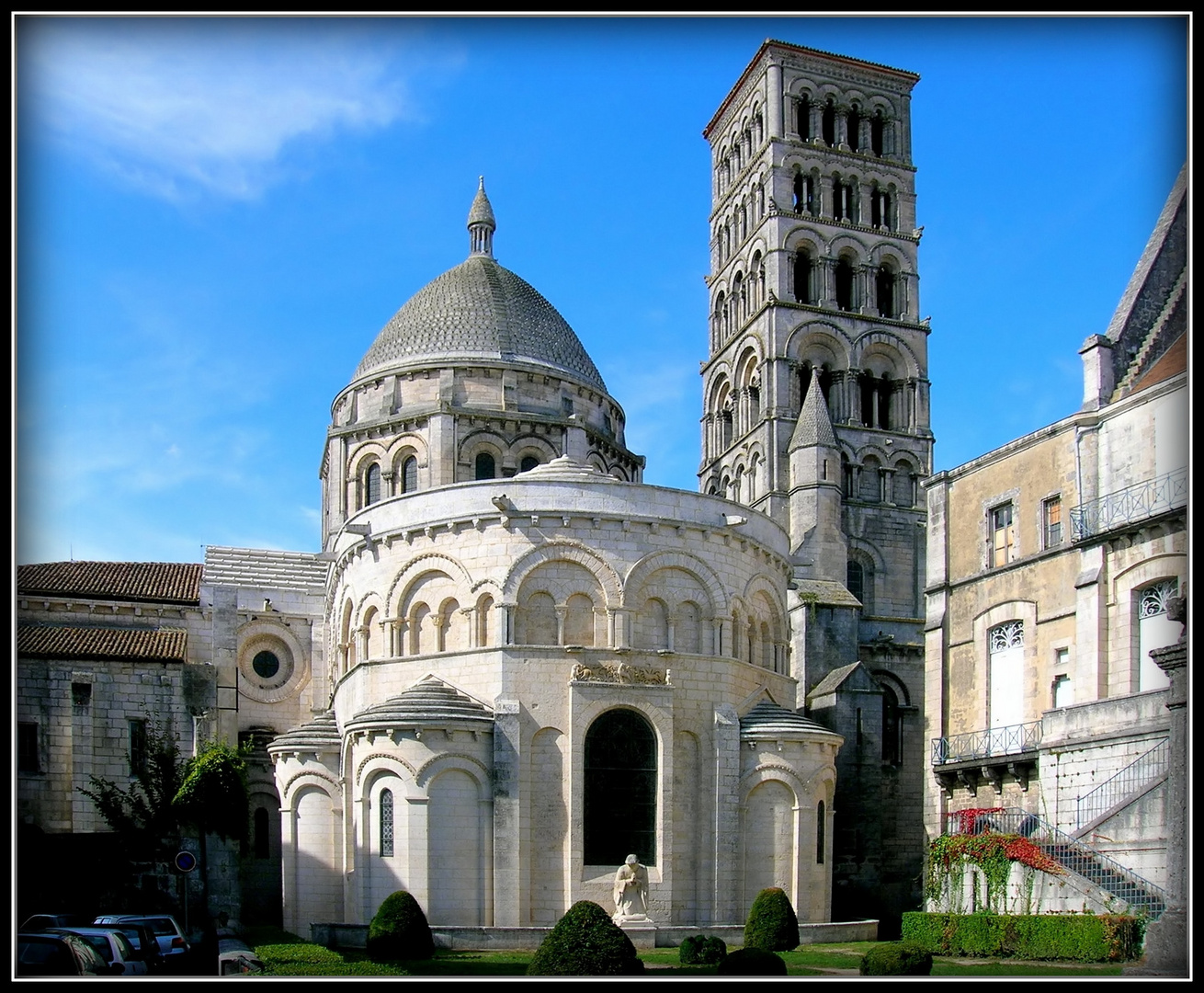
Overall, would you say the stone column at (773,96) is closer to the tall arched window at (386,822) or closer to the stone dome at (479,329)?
the stone dome at (479,329)

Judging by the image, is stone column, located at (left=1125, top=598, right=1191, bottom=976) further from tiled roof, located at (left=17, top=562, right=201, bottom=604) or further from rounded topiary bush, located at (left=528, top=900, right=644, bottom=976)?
tiled roof, located at (left=17, top=562, right=201, bottom=604)

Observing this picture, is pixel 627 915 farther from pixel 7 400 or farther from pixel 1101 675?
pixel 7 400

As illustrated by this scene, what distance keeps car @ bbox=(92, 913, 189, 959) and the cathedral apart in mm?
5192

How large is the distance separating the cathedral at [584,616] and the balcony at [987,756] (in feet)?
10.3

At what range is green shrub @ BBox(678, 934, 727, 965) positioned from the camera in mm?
31172

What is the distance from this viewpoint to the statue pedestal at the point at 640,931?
35906 mm

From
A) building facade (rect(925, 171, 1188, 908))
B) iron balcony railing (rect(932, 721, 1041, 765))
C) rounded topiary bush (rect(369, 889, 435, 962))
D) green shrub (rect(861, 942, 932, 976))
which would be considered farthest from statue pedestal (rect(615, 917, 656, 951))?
green shrub (rect(861, 942, 932, 976))

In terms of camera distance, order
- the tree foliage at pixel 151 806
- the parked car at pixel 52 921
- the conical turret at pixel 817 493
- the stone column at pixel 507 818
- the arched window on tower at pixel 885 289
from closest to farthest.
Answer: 1. the parked car at pixel 52 921
2. the stone column at pixel 507 818
3. the tree foliage at pixel 151 806
4. the conical turret at pixel 817 493
5. the arched window on tower at pixel 885 289

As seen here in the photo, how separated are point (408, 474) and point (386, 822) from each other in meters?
22.7

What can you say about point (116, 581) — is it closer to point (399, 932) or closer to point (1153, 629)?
point (399, 932)

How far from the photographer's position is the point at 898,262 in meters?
68.7

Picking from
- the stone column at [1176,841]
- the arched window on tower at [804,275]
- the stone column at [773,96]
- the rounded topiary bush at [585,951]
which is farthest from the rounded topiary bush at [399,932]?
the stone column at [773,96]

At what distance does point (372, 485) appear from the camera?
58375 millimetres

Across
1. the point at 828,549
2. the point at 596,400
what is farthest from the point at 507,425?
the point at 828,549
